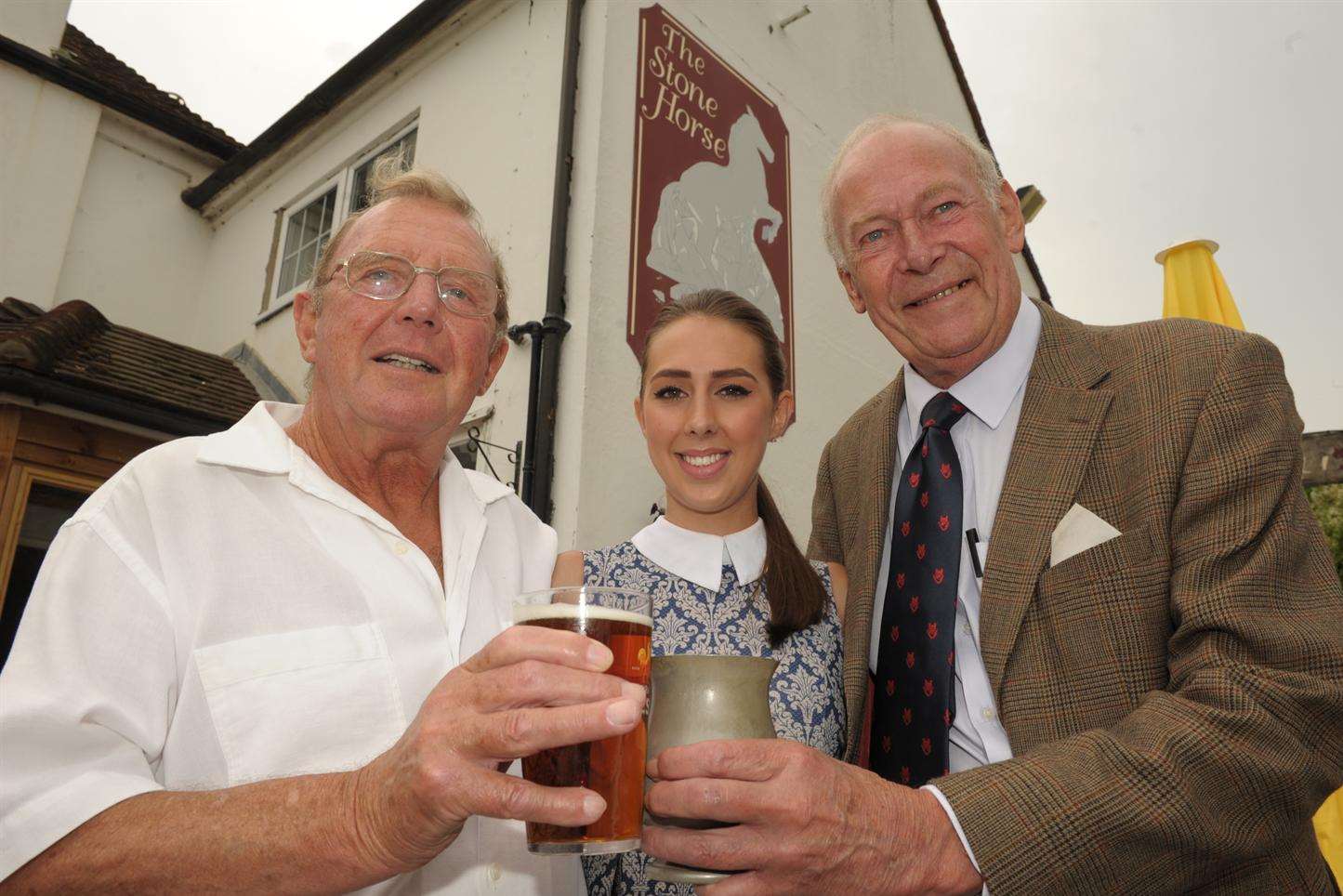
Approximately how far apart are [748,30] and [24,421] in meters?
6.59

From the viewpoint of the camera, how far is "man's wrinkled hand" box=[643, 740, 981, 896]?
118 cm

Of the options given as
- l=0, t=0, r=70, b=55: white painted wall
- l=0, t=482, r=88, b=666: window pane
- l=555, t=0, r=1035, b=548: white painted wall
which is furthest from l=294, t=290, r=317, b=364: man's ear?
l=0, t=0, r=70, b=55: white painted wall

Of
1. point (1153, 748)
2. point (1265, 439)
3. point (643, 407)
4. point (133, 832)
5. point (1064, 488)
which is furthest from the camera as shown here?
point (643, 407)

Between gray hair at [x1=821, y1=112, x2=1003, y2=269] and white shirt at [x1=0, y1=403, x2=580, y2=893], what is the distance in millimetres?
1481

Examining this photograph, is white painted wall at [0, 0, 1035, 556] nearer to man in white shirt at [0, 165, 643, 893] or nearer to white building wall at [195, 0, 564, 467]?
white building wall at [195, 0, 564, 467]

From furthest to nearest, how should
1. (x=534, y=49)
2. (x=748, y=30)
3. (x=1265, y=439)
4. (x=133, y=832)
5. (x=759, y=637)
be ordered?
(x=748, y=30) → (x=534, y=49) → (x=759, y=637) → (x=1265, y=439) → (x=133, y=832)

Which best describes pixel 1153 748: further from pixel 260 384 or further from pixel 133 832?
pixel 260 384

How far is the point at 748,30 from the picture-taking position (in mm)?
7711

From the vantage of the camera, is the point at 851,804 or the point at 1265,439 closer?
the point at 851,804

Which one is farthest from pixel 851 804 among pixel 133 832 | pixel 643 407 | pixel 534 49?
pixel 534 49

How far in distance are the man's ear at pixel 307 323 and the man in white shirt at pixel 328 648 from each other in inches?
0.5

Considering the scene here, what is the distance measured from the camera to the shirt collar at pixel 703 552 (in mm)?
2205

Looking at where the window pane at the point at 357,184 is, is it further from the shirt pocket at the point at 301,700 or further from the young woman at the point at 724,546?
the shirt pocket at the point at 301,700

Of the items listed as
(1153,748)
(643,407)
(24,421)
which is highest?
(24,421)
